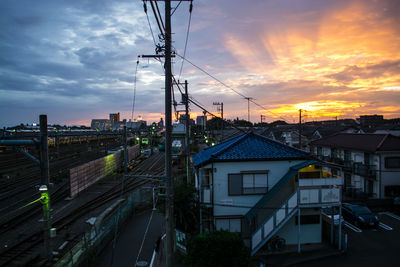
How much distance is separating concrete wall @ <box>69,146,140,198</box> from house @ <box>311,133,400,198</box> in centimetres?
2357

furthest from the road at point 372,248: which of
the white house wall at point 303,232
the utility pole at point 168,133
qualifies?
the utility pole at point 168,133

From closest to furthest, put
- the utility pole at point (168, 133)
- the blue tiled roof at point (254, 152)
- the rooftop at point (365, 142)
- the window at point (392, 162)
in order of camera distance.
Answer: the utility pole at point (168, 133), the blue tiled roof at point (254, 152), the window at point (392, 162), the rooftop at point (365, 142)

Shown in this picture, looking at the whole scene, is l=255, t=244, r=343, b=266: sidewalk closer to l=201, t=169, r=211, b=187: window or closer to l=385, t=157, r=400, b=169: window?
l=201, t=169, r=211, b=187: window

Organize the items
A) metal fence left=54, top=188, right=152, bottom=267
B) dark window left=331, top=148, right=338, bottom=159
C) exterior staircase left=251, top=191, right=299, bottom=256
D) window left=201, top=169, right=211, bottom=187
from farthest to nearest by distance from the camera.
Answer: dark window left=331, top=148, right=338, bottom=159, window left=201, top=169, right=211, bottom=187, exterior staircase left=251, top=191, right=299, bottom=256, metal fence left=54, top=188, right=152, bottom=267

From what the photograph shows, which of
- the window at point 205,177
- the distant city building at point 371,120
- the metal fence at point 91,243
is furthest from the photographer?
the distant city building at point 371,120

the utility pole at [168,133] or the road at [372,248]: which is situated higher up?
the utility pole at [168,133]

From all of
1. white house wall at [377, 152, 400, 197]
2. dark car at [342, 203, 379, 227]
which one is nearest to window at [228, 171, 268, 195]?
dark car at [342, 203, 379, 227]

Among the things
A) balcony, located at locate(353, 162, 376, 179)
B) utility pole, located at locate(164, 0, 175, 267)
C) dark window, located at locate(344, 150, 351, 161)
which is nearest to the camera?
utility pole, located at locate(164, 0, 175, 267)

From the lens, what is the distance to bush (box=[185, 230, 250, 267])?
8.00m

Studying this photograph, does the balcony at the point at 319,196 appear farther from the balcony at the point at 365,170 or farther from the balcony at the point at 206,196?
the balcony at the point at 365,170

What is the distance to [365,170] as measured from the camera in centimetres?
2016

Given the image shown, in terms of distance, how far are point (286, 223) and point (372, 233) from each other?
601 cm

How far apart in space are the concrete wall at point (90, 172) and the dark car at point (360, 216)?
21920 millimetres

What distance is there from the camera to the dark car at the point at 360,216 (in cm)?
1461
